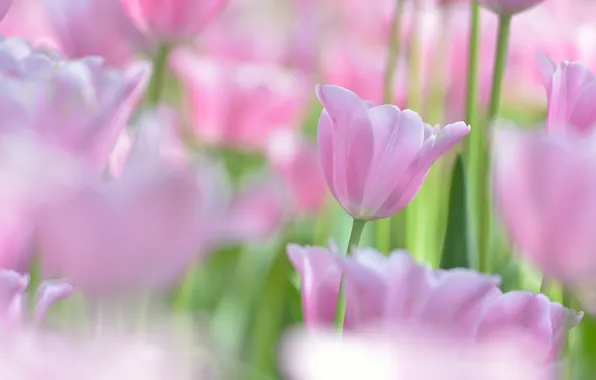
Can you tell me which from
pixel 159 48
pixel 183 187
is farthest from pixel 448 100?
pixel 183 187

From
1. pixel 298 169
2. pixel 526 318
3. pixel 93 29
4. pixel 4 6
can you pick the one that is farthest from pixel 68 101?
pixel 298 169

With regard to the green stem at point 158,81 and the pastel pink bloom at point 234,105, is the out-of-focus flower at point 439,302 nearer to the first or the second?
the green stem at point 158,81

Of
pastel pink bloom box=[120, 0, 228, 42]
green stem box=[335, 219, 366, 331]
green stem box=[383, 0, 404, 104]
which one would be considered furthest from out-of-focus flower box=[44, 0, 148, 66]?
green stem box=[335, 219, 366, 331]

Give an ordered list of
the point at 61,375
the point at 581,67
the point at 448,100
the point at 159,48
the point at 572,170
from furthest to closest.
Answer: the point at 448,100
the point at 159,48
the point at 581,67
the point at 572,170
the point at 61,375

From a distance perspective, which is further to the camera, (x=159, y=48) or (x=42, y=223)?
(x=159, y=48)

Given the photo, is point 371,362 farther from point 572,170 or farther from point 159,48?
point 159,48

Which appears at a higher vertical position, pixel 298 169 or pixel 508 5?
pixel 508 5

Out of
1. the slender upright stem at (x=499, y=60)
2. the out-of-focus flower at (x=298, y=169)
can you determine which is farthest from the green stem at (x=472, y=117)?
the out-of-focus flower at (x=298, y=169)

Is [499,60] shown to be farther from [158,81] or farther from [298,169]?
[298,169]
